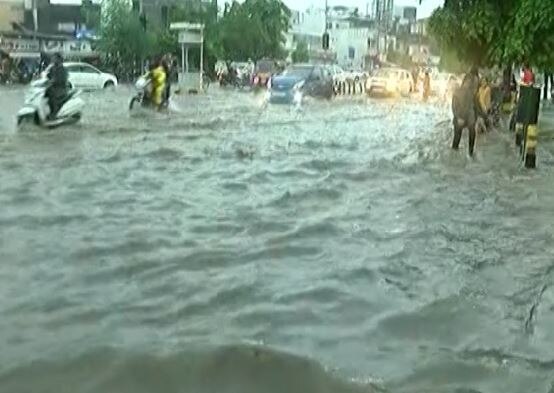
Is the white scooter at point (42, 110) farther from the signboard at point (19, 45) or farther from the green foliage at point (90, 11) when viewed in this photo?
the green foliage at point (90, 11)

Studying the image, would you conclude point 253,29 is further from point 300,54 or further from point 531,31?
point 531,31

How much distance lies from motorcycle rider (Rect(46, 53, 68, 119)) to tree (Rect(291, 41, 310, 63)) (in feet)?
239

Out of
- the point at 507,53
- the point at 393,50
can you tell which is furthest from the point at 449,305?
the point at 393,50

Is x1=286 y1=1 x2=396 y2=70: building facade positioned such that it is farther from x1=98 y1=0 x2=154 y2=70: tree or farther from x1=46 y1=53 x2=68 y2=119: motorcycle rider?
x1=46 y1=53 x2=68 y2=119: motorcycle rider

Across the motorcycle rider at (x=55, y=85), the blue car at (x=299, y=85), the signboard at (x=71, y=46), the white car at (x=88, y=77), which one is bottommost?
the signboard at (x=71, y=46)

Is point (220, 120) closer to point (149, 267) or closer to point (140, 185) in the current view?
point (140, 185)

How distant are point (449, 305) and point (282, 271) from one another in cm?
146

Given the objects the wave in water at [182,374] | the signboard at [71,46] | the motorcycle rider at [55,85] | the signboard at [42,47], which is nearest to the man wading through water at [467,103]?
the motorcycle rider at [55,85]

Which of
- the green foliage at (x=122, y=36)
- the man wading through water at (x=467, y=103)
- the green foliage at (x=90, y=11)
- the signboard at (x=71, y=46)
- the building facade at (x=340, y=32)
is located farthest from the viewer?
the building facade at (x=340, y=32)

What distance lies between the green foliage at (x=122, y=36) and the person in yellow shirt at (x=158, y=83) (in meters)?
36.9

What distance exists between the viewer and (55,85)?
63.5ft

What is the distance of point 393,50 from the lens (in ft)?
319

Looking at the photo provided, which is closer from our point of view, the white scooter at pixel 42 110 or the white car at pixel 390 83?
the white scooter at pixel 42 110

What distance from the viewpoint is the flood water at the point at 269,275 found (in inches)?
220
